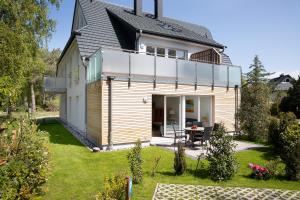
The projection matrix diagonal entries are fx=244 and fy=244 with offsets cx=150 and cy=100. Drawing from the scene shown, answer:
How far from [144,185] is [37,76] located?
39.9 m

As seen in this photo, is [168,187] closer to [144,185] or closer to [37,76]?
[144,185]

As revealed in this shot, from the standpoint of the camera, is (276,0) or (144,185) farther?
(276,0)

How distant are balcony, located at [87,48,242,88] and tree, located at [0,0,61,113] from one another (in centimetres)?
404

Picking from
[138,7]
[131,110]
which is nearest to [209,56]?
[138,7]

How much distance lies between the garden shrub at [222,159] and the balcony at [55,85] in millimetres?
17658

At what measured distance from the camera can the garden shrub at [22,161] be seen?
522 cm

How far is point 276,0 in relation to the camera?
488 inches

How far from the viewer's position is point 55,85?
75.9ft

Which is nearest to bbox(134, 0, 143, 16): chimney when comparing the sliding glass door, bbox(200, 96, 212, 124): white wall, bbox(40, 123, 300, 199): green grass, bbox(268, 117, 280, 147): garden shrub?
the sliding glass door

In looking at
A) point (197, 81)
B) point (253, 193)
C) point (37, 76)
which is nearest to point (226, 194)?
point (253, 193)

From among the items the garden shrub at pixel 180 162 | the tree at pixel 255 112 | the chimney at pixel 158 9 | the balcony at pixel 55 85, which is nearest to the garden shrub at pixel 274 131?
the tree at pixel 255 112

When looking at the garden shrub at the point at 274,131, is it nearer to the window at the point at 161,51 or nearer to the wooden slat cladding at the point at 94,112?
the window at the point at 161,51

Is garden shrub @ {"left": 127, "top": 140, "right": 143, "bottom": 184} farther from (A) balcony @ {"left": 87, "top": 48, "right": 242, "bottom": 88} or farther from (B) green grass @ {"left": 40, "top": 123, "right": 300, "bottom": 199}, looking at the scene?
(A) balcony @ {"left": 87, "top": 48, "right": 242, "bottom": 88}

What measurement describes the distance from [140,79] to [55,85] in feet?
42.7
